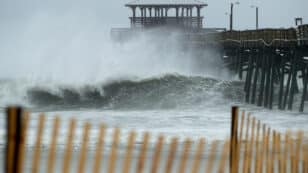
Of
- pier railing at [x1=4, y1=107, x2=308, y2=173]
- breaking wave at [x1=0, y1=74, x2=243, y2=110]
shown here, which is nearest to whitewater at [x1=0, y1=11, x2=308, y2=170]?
breaking wave at [x1=0, y1=74, x2=243, y2=110]

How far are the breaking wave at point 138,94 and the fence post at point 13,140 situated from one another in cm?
3318

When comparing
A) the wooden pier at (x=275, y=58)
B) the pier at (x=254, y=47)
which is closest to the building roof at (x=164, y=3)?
the pier at (x=254, y=47)

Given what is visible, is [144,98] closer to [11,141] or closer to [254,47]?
[254,47]

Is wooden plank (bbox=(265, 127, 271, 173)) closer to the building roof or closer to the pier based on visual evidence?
the pier

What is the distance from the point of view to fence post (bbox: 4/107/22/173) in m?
3.35

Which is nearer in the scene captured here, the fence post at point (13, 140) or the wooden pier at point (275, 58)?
the fence post at point (13, 140)

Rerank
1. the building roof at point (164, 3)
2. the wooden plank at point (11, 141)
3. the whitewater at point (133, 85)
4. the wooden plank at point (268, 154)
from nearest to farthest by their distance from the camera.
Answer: the wooden plank at point (11, 141), the wooden plank at point (268, 154), the whitewater at point (133, 85), the building roof at point (164, 3)

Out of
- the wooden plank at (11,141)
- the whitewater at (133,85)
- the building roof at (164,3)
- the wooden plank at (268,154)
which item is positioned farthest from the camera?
the building roof at (164,3)

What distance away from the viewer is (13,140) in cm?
338

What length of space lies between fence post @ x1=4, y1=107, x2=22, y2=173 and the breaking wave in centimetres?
3318

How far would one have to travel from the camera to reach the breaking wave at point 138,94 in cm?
3822

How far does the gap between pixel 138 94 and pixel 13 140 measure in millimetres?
37718

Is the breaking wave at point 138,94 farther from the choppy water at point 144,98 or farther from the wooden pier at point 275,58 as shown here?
the wooden pier at point 275,58

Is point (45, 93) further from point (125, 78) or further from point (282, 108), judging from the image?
point (282, 108)
